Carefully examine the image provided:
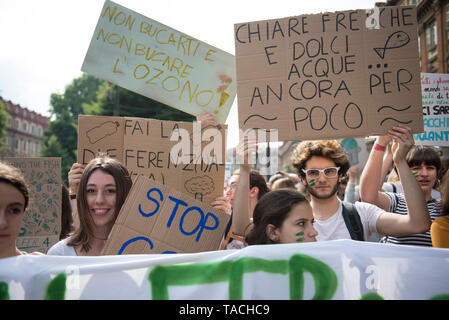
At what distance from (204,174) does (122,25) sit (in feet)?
5.13

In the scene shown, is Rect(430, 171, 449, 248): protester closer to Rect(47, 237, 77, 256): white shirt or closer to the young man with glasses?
the young man with glasses

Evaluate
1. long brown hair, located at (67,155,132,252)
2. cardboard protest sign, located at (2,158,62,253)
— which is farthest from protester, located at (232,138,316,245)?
cardboard protest sign, located at (2,158,62,253)

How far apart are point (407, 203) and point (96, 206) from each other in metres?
1.84

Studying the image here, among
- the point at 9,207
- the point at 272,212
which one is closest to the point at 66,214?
the point at 9,207

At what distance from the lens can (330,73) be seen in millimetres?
2682

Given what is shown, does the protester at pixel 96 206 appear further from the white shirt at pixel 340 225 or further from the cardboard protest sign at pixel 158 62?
the white shirt at pixel 340 225

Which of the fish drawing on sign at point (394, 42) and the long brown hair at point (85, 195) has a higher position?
the fish drawing on sign at point (394, 42)

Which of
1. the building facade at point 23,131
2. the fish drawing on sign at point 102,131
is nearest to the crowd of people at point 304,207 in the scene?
the fish drawing on sign at point 102,131

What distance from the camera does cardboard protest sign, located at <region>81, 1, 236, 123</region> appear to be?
342 cm

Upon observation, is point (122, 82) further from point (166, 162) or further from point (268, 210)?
point (268, 210)

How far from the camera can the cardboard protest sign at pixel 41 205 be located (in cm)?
303

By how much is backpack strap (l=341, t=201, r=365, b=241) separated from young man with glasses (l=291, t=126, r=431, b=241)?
0.5 inches

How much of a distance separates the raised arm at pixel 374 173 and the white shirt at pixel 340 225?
38 centimetres

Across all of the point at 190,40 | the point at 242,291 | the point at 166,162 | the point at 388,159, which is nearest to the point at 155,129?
the point at 166,162
